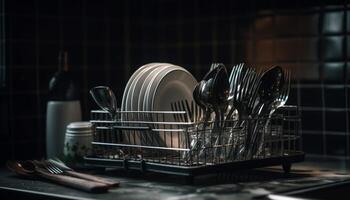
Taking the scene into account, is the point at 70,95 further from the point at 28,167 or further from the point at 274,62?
Result: the point at 274,62

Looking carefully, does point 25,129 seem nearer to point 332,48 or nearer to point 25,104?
point 25,104

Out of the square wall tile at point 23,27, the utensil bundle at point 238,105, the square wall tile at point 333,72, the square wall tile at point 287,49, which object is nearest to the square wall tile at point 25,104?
the square wall tile at point 23,27

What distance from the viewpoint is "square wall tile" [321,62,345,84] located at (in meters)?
1.75

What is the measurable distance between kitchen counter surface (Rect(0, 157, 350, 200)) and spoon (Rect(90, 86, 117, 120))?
0.46 feet

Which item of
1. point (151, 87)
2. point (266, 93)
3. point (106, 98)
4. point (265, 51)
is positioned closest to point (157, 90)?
point (151, 87)

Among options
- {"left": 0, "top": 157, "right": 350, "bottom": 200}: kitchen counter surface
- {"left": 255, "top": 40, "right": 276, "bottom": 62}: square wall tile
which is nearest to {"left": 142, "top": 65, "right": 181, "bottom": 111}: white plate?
{"left": 0, "top": 157, "right": 350, "bottom": 200}: kitchen counter surface

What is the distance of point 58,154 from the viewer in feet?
5.73

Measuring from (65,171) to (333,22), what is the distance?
30.6 inches

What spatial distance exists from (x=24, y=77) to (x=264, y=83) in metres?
0.69

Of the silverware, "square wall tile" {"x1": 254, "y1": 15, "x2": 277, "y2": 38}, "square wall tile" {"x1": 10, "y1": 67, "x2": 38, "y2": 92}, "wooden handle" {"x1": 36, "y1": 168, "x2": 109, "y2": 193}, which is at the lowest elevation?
"wooden handle" {"x1": 36, "y1": 168, "x2": 109, "y2": 193}

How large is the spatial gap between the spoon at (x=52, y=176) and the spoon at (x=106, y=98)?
194 millimetres

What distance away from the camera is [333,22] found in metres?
1.77

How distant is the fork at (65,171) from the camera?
133 cm

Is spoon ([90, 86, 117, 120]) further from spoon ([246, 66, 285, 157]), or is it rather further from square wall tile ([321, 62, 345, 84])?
square wall tile ([321, 62, 345, 84])
